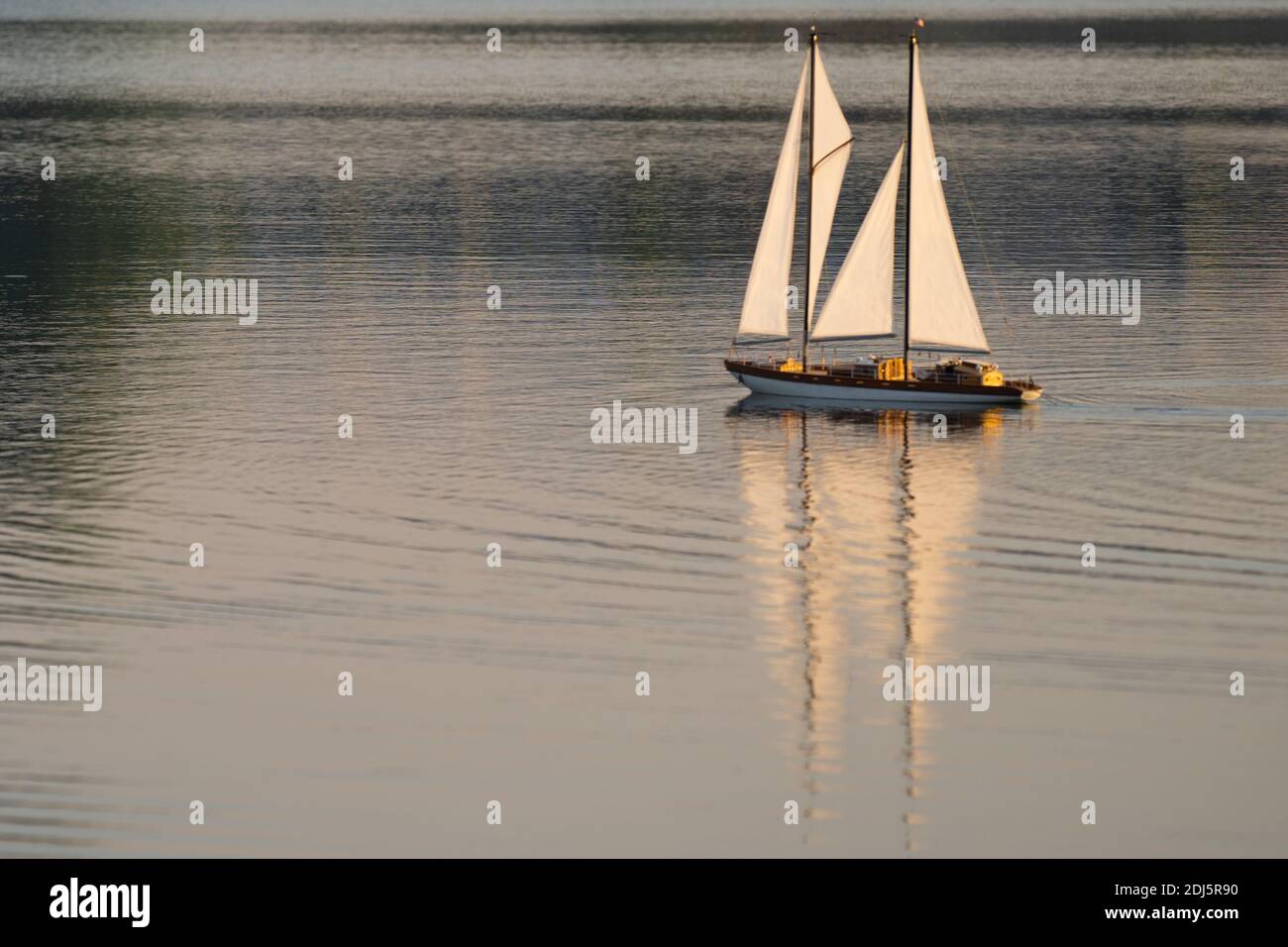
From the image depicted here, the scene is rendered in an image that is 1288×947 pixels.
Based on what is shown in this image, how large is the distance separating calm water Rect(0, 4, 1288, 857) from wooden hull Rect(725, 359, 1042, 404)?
0.71m

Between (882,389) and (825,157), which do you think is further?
(825,157)

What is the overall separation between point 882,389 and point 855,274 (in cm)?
470

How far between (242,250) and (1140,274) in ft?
142

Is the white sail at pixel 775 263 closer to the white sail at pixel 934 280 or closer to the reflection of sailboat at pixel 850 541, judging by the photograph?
the reflection of sailboat at pixel 850 541

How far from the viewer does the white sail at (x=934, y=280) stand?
7869cm

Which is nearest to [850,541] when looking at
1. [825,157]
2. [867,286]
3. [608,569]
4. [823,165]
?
[608,569]

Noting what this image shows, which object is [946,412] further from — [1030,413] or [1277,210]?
[1277,210]

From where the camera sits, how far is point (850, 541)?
61.4 m

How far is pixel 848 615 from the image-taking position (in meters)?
54.6

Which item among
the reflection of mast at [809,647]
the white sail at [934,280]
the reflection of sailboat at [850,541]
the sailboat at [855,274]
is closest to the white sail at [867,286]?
the sailboat at [855,274]

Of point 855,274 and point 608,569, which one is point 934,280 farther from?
point 608,569

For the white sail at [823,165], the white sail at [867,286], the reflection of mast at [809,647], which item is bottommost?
the reflection of mast at [809,647]

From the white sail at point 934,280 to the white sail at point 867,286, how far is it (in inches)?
33.1
